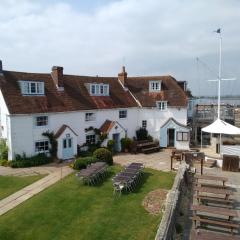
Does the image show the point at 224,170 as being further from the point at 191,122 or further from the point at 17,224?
the point at 17,224

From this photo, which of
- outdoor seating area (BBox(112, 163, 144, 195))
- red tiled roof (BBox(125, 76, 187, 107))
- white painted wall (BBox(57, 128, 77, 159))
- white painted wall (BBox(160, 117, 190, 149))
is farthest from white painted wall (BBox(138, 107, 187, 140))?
outdoor seating area (BBox(112, 163, 144, 195))

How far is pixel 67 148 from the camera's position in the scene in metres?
28.9

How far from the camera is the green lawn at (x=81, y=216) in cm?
1313

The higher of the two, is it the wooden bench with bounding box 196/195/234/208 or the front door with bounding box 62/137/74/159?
the front door with bounding box 62/137/74/159

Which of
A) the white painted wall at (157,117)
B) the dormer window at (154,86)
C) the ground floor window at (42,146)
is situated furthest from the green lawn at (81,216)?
the dormer window at (154,86)

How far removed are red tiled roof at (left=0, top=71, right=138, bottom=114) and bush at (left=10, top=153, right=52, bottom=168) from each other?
4077 millimetres

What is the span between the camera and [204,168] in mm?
25859

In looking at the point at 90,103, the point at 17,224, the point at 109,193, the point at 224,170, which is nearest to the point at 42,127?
the point at 90,103

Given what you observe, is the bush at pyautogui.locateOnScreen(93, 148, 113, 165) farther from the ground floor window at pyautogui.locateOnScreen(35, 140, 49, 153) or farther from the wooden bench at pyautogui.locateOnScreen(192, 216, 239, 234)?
the wooden bench at pyautogui.locateOnScreen(192, 216, 239, 234)

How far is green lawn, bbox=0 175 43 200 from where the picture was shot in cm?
1898

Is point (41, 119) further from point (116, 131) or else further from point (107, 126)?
point (116, 131)

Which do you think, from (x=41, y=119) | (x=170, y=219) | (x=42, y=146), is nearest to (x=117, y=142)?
(x=42, y=146)

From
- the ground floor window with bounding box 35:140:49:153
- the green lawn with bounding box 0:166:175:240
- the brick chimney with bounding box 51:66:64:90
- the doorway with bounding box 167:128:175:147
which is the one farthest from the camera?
the doorway with bounding box 167:128:175:147

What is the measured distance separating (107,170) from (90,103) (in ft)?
34.6
